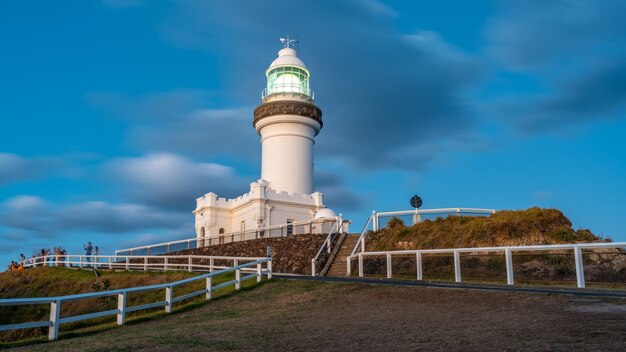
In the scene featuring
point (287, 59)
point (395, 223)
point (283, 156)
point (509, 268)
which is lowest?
point (509, 268)

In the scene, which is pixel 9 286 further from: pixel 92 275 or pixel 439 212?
pixel 439 212

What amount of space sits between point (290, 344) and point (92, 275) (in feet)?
86.4

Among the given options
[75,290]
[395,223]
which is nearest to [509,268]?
[395,223]

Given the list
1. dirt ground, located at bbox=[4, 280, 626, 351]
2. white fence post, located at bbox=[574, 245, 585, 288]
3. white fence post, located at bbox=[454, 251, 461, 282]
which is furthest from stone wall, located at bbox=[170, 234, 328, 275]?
white fence post, located at bbox=[574, 245, 585, 288]

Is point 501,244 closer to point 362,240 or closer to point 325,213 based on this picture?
point 362,240

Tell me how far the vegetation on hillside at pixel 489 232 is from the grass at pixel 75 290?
7629mm

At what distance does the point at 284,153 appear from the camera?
39.2 m

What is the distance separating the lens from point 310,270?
25.3 m

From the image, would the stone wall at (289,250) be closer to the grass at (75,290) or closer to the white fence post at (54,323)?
the grass at (75,290)

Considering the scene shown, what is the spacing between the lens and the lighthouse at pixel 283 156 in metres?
37.5

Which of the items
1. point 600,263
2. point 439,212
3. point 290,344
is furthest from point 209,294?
point 439,212

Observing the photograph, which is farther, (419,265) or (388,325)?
(419,265)

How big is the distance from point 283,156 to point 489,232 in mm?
20041

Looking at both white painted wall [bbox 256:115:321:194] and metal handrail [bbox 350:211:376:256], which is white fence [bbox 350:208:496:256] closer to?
metal handrail [bbox 350:211:376:256]
